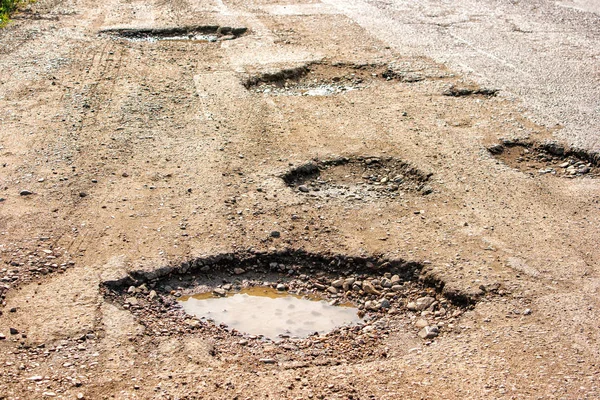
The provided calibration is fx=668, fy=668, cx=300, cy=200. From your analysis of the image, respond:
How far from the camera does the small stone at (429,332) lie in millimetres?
4121

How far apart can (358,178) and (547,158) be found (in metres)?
1.89

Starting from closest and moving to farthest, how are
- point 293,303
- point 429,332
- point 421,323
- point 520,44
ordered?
point 429,332, point 421,323, point 293,303, point 520,44

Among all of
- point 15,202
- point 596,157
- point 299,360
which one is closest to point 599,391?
point 299,360

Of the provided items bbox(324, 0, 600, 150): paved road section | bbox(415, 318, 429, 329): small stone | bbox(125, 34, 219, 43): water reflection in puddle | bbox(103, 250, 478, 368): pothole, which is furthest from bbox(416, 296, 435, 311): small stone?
bbox(125, 34, 219, 43): water reflection in puddle

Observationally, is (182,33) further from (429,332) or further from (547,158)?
(429,332)

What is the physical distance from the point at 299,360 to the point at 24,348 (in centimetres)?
161

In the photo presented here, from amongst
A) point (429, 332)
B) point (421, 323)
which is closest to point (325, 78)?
point (421, 323)

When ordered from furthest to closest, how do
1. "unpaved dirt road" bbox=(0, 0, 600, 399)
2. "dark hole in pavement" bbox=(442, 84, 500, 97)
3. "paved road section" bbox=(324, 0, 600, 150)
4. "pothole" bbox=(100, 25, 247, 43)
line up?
1. "pothole" bbox=(100, 25, 247, 43)
2. "dark hole in pavement" bbox=(442, 84, 500, 97)
3. "paved road section" bbox=(324, 0, 600, 150)
4. "unpaved dirt road" bbox=(0, 0, 600, 399)

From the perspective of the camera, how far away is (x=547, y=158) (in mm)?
6367

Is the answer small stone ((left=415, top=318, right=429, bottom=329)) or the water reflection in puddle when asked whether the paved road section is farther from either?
small stone ((left=415, top=318, right=429, bottom=329))

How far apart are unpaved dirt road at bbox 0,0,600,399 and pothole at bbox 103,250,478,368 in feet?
0.07

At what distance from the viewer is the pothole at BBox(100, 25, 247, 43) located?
10125mm

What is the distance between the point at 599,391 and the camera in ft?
11.9

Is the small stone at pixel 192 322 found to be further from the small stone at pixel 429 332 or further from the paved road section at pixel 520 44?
the paved road section at pixel 520 44
